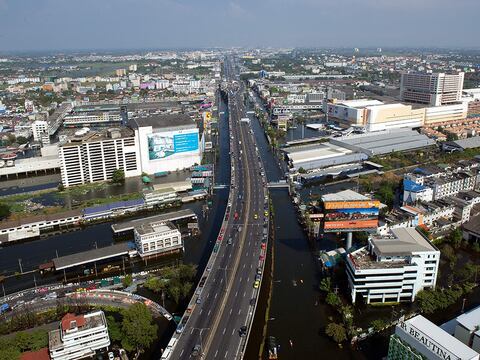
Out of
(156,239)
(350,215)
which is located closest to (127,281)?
(156,239)

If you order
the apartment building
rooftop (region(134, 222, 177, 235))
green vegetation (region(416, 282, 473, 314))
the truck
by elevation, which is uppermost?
the apartment building

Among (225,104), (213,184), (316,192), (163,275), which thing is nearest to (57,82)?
(225,104)

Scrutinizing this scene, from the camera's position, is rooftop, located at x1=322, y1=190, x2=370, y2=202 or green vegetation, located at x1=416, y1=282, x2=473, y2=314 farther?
rooftop, located at x1=322, y1=190, x2=370, y2=202

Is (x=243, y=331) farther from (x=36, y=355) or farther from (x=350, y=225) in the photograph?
(x=350, y=225)

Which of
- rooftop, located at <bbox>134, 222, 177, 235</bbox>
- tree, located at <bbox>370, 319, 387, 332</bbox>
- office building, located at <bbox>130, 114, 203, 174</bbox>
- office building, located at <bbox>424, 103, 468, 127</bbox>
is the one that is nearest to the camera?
tree, located at <bbox>370, 319, 387, 332</bbox>

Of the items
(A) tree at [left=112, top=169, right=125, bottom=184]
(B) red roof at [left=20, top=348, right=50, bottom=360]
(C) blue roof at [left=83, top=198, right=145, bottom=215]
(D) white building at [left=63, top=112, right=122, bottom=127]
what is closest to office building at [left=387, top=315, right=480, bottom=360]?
(B) red roof at [left=20, top=348, right=50, bottom=360]

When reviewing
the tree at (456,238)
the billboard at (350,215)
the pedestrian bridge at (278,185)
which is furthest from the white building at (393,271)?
the pedestrian bridge at (278,185)

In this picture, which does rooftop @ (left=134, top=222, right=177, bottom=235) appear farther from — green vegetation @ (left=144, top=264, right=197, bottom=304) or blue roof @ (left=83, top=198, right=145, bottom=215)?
blue roof @ (left=83, top=198, right=145, bottom=215)
